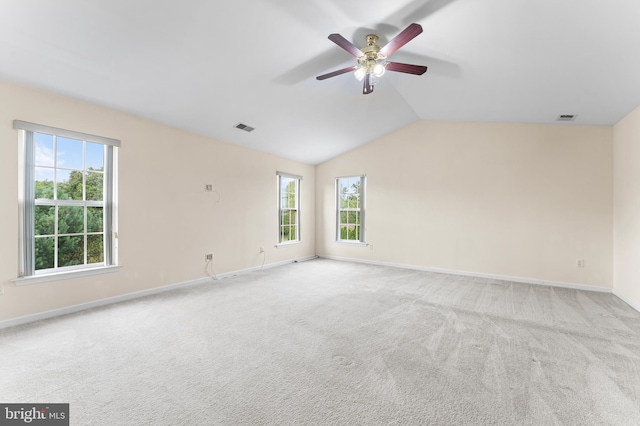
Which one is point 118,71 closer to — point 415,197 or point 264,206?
point 264,206

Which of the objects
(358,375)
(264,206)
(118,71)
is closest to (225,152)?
(264,206)

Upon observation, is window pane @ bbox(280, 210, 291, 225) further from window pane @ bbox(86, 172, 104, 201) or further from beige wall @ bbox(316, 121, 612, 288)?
window pane @ bbox(86, 172, 104, 201)

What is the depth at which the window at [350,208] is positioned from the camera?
679 cm

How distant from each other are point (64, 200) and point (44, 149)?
23.8 inches

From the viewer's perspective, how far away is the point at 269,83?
12.2 feet

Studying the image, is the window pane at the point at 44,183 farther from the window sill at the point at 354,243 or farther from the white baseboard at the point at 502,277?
the white baseboard at the point at 502,277

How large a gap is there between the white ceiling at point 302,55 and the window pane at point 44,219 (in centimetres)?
136

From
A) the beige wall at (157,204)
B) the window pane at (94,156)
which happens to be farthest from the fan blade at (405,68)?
the window pane at (94,156)

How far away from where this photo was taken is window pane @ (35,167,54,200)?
3213mm

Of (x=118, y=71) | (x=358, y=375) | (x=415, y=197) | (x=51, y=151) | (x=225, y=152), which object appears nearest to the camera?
(x=358, y=375)

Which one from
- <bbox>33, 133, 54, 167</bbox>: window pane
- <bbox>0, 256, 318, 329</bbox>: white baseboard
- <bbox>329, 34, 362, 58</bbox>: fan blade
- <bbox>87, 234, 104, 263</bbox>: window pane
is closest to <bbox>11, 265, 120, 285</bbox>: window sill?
<bbox>87, 234, 104, 263</bbox>: window pane

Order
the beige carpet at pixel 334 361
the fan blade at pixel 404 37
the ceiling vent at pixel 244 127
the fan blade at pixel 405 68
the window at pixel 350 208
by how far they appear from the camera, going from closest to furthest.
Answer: the beige carpet at pixel 334 361 → the fan blade at pixel 404 37 → the fan blade at pixel 405 68 → the ceiling vent at pixel 244 127 → the window at pixel 350 208

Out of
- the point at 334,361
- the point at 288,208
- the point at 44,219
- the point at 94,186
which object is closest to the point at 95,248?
the point at 44,219

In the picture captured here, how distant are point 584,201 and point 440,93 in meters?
2.89
